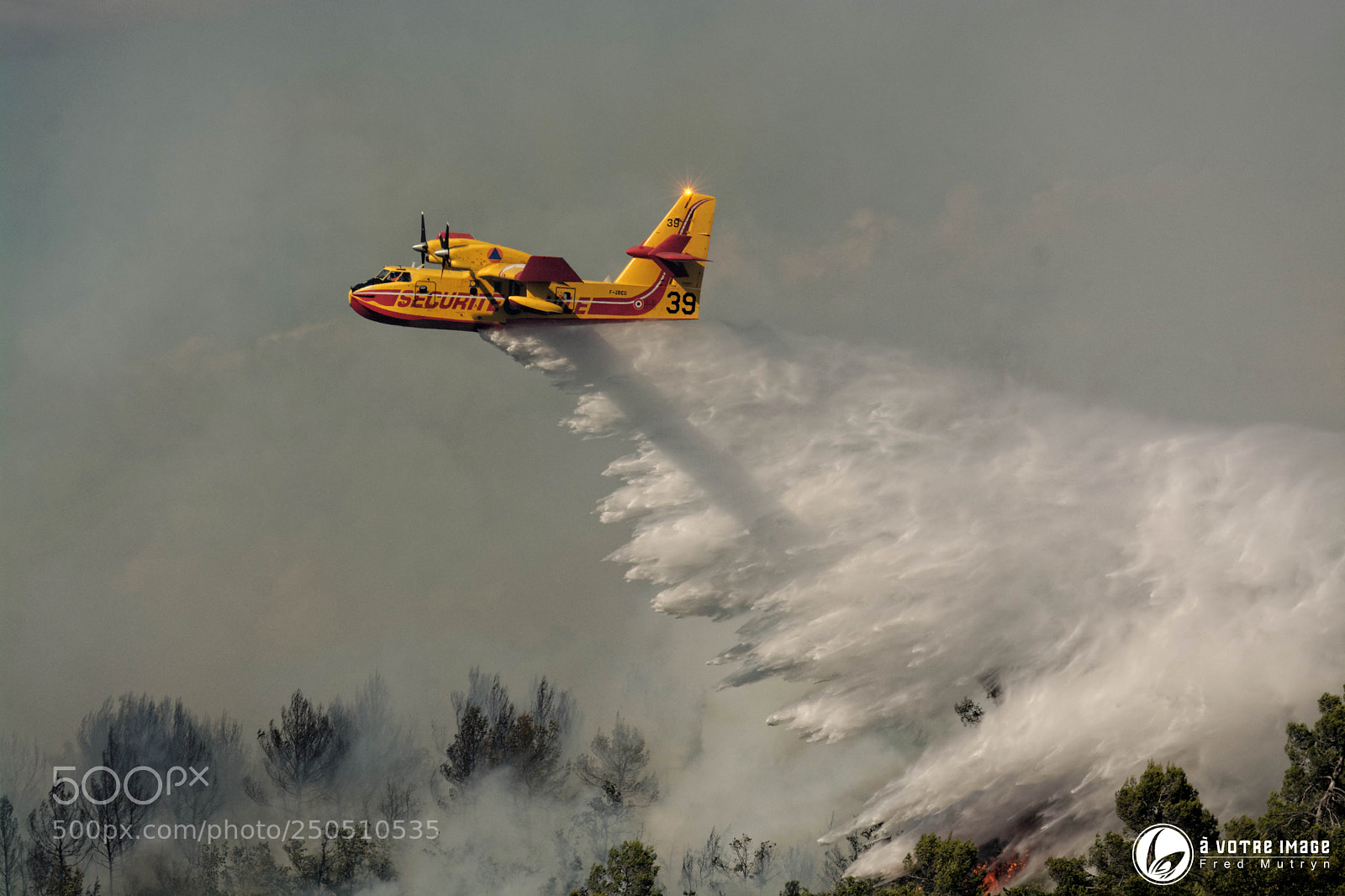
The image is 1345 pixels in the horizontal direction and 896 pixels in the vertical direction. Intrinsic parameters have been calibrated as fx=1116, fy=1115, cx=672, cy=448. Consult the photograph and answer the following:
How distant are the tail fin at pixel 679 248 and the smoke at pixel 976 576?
1644 millimetres

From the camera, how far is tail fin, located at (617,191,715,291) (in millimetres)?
34688

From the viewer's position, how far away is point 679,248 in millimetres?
34969

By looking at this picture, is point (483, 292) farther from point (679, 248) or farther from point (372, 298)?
point (679, 248)

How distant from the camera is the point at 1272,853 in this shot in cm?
2916

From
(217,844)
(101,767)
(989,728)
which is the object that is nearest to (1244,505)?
(989,728)

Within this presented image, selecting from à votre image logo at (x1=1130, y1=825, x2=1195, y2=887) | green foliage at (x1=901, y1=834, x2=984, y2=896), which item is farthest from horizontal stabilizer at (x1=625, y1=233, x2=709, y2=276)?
à votre image logo at (x1=1130, y1=825, x2=1195, y2=887)

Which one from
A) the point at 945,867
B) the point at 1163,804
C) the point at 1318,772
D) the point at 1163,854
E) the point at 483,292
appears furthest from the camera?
the point at 483,292

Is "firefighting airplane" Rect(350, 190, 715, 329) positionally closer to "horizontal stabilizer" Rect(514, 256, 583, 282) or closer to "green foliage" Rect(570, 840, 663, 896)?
"horizontal stabilizer" Rect(514, 256, 583, 282)

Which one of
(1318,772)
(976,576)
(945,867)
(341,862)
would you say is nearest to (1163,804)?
(1318,772)

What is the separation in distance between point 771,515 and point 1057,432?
34.1 feet
